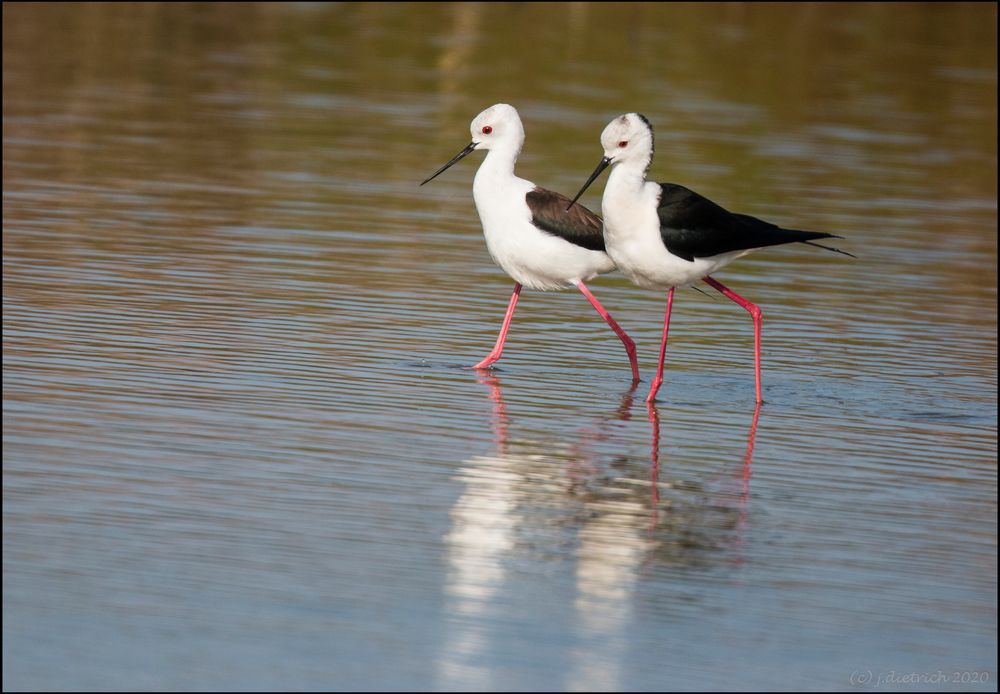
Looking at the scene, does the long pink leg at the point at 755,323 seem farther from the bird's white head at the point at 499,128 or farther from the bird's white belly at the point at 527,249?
the bird's white head at the point at 499,128

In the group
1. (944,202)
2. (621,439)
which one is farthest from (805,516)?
(944,202)

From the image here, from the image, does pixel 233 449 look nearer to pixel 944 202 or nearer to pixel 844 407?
pixel 844 407

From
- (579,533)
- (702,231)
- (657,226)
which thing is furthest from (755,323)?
(579,533)

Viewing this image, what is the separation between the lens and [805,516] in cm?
698

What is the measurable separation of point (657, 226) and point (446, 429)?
1739 mm

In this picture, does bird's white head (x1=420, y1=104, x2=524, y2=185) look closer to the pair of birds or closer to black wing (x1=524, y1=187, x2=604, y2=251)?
the pair of birds

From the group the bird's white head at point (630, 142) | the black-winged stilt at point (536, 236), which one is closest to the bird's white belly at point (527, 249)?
the black-winged stilt at point (536, 236)

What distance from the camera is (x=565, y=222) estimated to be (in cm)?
973

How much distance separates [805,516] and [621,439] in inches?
50.7

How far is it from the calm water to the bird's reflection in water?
0.02 metres

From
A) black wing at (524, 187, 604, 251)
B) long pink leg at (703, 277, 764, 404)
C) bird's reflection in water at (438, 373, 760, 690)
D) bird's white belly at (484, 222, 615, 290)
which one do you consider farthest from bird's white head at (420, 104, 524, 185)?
bird's reflection in water at (438, 373, 760, 690)

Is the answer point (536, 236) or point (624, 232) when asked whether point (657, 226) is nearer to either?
point (624, 232)

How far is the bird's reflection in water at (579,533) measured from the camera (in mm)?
5422

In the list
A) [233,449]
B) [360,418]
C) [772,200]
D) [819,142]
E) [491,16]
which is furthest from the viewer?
[491,16]
